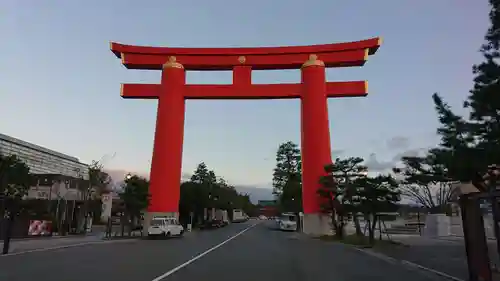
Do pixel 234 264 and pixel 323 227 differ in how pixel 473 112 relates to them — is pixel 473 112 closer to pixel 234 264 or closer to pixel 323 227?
pixel 234 264

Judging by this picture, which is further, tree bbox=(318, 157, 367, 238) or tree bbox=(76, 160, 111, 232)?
tree bbox=(76, 160, 111, 232)

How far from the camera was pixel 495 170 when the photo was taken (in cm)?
1416

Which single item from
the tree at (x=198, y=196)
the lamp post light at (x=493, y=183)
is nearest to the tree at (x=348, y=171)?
the lamp post light at (x=493, y=183)

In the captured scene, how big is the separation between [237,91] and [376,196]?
16552 mm

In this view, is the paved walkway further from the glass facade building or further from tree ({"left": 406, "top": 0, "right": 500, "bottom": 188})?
the glass facade building

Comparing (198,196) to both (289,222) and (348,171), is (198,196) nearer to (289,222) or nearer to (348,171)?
(289,222)

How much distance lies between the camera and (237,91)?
39.4 metres

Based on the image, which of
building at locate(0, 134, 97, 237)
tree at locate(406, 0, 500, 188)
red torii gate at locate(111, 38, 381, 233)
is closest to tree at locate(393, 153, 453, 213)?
tree at locate(406, 0, 500, 188)

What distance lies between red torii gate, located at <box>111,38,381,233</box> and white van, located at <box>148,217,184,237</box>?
9.68 feet

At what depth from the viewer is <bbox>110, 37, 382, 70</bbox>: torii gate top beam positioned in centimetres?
3925

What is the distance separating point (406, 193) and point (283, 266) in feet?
122

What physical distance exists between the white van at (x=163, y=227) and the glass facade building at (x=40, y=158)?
20.1 metres

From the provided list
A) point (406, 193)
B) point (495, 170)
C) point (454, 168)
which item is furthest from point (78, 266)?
point (406, 193)

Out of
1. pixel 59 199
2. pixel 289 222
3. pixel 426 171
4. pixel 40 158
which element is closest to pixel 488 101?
pixel 426 171
